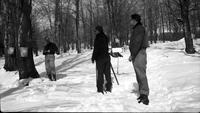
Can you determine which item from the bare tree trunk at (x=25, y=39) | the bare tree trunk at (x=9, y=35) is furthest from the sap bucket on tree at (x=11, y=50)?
the bare tree trunk at (x=25, y=39)

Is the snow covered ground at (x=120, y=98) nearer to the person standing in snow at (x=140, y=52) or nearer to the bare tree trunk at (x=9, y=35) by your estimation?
the person standing in snow at (x=140, y=52)

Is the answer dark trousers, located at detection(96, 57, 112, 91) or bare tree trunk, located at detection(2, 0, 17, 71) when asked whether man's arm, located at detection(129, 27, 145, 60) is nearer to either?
dark trousers, located at detection(96, 57, 112, 91)

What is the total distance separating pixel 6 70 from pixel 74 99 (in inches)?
445

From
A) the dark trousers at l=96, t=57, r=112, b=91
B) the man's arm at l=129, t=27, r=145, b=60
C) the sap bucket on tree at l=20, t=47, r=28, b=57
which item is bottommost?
the dark trousers at l=96, t=57, r=112, b=91

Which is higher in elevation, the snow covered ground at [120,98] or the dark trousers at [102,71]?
the dark trousers at [102,71]

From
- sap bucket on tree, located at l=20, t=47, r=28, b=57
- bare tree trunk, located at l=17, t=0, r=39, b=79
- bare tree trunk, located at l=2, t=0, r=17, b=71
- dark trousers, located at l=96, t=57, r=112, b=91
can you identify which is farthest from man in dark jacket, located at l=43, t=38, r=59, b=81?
bare tree trunk, located at l=2, t=0, r=17, b=71

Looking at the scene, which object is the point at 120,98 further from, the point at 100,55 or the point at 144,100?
the point at 100,55

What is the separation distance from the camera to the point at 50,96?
6707mm

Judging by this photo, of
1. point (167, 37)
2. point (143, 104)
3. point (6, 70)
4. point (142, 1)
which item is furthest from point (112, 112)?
point (167, 37)

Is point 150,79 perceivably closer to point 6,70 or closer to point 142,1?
point 6,70

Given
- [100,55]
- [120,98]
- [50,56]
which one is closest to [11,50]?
[50,56]

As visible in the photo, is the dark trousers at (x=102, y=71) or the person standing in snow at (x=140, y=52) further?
the dark trousers at (x=102, y=71)

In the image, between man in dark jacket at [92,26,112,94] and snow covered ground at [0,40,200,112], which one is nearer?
snow covered ground at [0,40,200,112]

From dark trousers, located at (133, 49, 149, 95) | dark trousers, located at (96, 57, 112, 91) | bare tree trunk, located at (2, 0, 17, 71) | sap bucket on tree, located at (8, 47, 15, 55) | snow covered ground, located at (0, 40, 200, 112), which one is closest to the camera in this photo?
snow covered ground, located at (0, 40, 200, 112)
